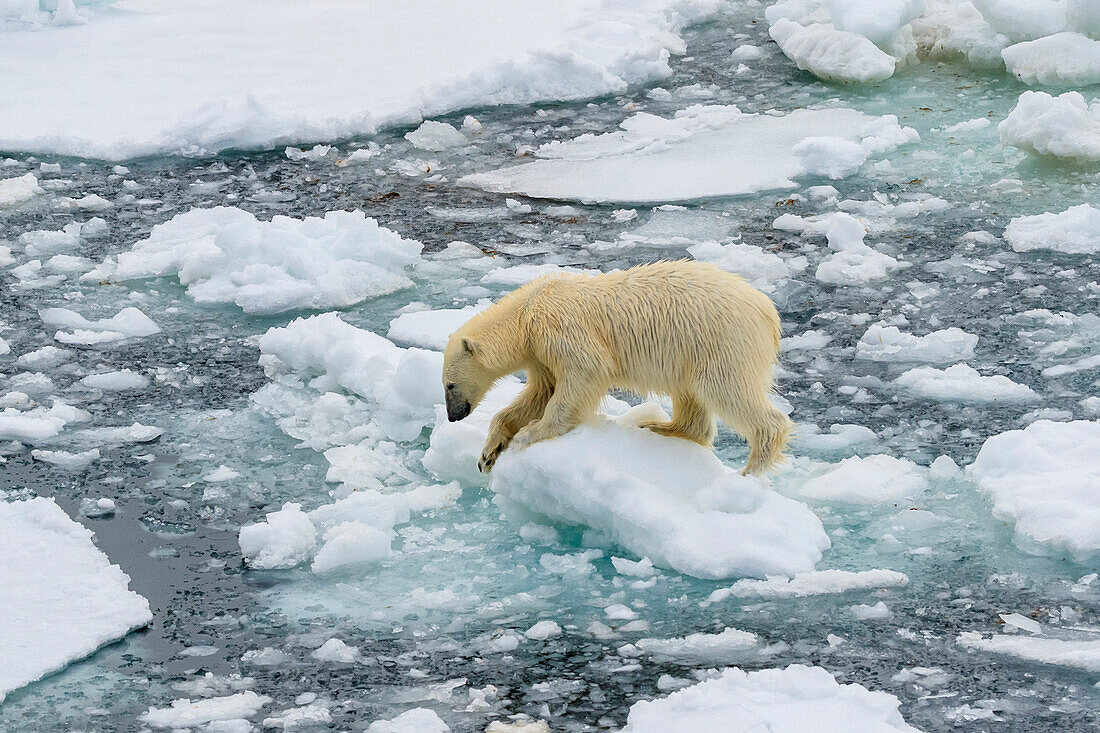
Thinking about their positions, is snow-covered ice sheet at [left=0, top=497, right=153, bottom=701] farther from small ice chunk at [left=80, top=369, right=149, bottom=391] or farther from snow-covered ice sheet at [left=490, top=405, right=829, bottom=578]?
snow-covered ice sheet at [left=490, top=405, right=829, bottom=578]

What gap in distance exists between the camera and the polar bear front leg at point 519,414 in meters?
4.78

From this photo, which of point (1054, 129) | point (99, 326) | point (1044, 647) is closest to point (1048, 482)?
point (1044, 647)

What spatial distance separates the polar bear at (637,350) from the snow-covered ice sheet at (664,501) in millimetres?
137

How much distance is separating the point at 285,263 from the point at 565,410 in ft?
9.30

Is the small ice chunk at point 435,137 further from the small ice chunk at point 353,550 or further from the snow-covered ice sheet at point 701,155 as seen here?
the small ice chunk at point 353,550

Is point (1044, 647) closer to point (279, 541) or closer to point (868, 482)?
point (868, 482)

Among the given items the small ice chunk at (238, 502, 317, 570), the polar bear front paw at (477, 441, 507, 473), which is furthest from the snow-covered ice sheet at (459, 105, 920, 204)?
the small ice chunk at (238, 502, 317, 570)

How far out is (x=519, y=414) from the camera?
15.9ft

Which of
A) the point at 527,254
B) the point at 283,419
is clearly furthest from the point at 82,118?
the point at 283,419

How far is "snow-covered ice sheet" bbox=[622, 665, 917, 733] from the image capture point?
3295 mm

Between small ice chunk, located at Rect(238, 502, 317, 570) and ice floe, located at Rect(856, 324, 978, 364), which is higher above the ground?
ice floe, located at Rect(856, 324, 978, 364)

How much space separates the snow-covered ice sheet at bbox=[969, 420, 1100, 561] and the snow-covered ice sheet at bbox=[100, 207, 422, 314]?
134 inches

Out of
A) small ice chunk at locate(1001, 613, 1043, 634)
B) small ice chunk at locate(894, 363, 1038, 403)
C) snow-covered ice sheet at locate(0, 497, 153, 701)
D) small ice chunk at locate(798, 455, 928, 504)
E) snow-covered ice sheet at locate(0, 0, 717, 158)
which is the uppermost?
snow-covered ice sheet at locate(0, 0, 717, 158)

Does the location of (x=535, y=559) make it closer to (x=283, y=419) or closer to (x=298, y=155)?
(x=283, y=419)
